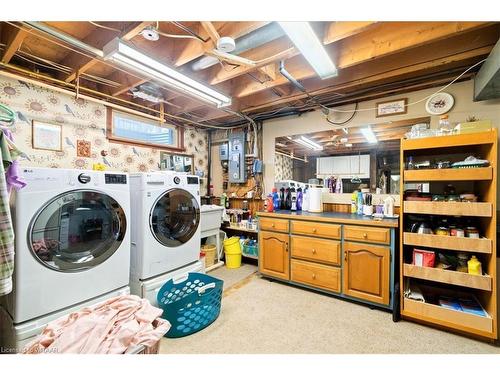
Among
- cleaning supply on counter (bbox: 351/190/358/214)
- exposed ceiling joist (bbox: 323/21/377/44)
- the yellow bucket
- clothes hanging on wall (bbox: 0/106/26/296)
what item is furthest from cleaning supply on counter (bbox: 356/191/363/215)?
clothes hanging on wall (bbox: 0/106/26/296)

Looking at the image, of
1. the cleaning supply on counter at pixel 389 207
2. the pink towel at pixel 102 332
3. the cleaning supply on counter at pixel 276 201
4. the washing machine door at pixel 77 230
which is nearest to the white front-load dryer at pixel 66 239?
the washing machine door at pixel 77 230

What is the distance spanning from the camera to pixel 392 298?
6.27 feet

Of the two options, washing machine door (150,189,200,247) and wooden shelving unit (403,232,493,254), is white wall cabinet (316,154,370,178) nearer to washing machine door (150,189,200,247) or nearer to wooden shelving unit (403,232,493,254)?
wooden shelving unit (403,232,493,254)

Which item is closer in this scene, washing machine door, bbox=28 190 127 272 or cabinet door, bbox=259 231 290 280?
washing machine door, bbox=28 190 127 272

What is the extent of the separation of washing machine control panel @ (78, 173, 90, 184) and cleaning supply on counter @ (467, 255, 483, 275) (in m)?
2.97

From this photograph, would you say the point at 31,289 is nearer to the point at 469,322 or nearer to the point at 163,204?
the point at 163,204

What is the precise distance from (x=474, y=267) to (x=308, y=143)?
80.9 inches

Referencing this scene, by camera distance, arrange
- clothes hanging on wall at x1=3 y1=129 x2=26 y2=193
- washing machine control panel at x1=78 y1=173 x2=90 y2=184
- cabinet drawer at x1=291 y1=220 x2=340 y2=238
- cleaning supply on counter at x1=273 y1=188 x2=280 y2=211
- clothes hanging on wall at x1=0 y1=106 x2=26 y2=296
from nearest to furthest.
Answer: clothes hanging on wall at x1=0 y1=106 x2=26 y2=296, clothes hanging on wall at x1=3 y1=129 x2=26 y2=193, washing machine control panel at x1=78 y1=173 x2=90 y2=184, cabinet drawer at x1=291 y1=220 x2=340 y2=238, cleaning supply on counter at x1=273 y1=188 x2=280 y2=211

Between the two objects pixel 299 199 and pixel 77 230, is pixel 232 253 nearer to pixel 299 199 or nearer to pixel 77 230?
pixel 299 199

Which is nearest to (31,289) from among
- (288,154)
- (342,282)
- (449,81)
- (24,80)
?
(24,80)

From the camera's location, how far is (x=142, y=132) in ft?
10.1

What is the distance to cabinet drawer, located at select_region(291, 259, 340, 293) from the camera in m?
2.20

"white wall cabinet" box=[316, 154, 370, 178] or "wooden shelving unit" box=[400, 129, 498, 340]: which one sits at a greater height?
"white wall cabinet" box=[316, 154, 370, 178]

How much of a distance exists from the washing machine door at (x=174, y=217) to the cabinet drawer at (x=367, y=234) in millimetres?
1563
